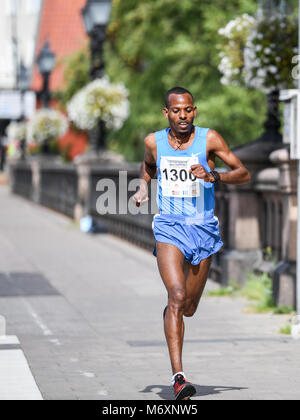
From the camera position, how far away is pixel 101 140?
22906mm

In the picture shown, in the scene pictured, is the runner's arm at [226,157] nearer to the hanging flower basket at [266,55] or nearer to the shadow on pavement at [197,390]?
the shadow on pavement at [197,390]

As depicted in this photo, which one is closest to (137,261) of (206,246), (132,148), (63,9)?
(206,246)

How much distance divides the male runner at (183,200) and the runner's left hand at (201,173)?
0.09 ft

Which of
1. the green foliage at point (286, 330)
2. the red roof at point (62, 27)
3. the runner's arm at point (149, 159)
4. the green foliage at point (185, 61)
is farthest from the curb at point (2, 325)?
the red roof at point (62, 27)

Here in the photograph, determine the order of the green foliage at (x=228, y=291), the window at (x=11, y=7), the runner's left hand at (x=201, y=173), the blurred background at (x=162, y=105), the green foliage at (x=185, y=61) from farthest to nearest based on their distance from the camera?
1. the window at (x=11, y=7)
2. the green foliage at (x=185, y=61)
3. the blurred background at (x=162, y=105)
4. the green foliage at (x=228, y=291)
5. the runner's left hand at (x=201, y=173)

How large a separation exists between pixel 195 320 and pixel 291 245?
46.2 inches

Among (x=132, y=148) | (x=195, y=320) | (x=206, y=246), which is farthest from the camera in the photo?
(x=132, y=148)

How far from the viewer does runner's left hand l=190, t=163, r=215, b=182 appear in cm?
660

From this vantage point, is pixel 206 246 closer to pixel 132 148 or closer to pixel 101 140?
pixel 101 140

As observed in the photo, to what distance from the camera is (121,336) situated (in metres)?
9.44

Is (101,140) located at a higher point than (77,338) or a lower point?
higher

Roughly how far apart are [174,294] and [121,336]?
2.83 meters

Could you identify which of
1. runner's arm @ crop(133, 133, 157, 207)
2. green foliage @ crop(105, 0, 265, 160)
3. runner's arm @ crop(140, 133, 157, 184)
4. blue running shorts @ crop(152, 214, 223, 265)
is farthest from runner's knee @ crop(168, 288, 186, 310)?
green foliage @ crop(105, 0, 265, 160)

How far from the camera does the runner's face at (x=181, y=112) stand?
265 inches
